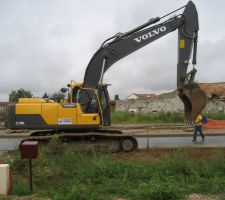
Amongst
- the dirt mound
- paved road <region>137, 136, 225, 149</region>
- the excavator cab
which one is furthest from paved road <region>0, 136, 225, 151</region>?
the dirt mound

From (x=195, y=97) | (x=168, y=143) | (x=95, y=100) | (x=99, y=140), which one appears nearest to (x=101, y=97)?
(x=95, y=100)

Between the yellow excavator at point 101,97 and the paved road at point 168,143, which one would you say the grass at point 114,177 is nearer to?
the yellow excavator at point 101,97

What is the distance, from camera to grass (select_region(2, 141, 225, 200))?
29.0 feet

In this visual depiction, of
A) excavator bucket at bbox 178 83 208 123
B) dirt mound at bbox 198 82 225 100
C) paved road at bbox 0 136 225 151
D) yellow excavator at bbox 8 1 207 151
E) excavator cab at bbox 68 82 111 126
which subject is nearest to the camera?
yellow excavator at bbox 8 1 207 151

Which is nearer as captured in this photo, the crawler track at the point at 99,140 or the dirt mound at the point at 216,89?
the crawler track at the point at 99,140

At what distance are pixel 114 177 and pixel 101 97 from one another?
250 inches

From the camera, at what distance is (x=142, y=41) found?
17625mm

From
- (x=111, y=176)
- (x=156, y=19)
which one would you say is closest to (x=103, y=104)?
(x=156, y=19)

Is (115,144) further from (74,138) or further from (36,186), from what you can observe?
(36,186)

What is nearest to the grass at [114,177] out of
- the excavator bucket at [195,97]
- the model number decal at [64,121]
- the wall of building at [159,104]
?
the model number decal at [64,121]

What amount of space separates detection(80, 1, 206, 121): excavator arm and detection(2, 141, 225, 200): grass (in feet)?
16.5

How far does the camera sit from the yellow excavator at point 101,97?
16.0m

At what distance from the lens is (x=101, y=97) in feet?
54.5

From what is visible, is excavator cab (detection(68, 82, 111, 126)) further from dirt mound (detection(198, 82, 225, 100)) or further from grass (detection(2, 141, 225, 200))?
dirt mound (detection(198, 82, 225, 100))
